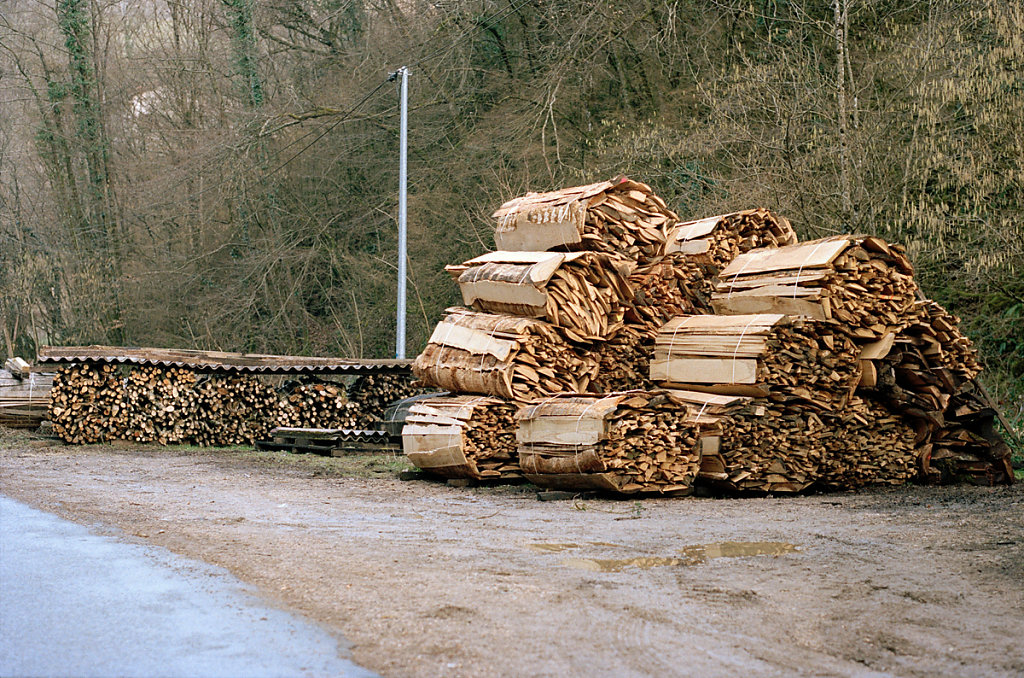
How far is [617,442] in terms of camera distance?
418 inches

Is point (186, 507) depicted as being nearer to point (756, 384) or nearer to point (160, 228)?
point (756, 384)

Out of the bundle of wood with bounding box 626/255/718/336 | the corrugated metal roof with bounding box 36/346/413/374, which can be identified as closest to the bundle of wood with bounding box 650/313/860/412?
the bundle of wood with bounding box 626/255/718/336

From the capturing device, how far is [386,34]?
90.5ft

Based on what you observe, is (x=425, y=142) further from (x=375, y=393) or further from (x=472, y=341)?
(x=472, y=341)

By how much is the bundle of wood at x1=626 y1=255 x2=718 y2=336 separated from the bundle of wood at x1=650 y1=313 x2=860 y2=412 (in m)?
0.92

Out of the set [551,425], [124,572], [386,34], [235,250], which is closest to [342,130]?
[386,34]

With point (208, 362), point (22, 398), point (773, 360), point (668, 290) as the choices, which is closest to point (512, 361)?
point (668, 290)

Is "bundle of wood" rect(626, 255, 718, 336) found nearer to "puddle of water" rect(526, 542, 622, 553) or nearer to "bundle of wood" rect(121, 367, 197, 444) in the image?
"puddle of water" rect(526, 542, 622, 553)

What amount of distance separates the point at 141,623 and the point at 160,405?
1240 cm

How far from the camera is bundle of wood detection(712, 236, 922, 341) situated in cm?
1146

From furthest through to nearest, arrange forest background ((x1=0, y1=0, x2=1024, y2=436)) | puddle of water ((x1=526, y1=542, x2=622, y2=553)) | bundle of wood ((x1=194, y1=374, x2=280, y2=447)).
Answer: bundle of wood ((x1=194, y1=374, x2=280, y2=447)) < forest background ((x1=0, y1=0, x2=1024, y2=436)) < puddle of water ((x1=526, y1=542, x2=622, y2=553))

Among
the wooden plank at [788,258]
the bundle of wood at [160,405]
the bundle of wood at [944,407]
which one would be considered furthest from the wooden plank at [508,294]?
the bundle of wood at [160,405]

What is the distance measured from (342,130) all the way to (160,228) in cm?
743

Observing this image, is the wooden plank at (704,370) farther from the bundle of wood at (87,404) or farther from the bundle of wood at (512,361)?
the bundle of wood at (87,404)
